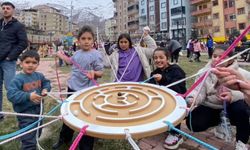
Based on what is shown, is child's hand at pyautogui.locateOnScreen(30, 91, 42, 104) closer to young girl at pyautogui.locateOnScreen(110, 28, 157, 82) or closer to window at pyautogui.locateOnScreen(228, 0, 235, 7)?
young girl at pyautogui.locateOnScreen(110, 28, 157, 82)

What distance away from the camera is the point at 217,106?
2512 mm

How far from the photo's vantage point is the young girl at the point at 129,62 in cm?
315

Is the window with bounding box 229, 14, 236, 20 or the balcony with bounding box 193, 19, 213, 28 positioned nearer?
the window with bounding box 229, 14, 236, 20

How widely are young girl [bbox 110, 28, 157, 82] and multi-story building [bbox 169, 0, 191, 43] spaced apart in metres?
45.3

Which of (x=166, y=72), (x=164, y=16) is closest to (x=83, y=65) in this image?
(x=166, y=72)

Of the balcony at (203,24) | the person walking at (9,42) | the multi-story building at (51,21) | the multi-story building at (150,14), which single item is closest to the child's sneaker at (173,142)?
the person walking at (9,42)

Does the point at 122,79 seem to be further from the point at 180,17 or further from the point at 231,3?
the point at 180,17

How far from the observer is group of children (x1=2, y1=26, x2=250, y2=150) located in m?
2.22

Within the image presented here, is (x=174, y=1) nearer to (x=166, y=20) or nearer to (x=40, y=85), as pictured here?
(x=166, y=20)

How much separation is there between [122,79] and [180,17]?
1877 inches

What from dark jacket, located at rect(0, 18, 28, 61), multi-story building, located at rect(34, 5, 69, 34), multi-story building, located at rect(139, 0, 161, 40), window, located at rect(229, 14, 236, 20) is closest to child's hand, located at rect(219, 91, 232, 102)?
dark jacket, located at rect(0, 18, 28, 61)

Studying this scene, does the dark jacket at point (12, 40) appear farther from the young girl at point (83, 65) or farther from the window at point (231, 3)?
the window at point (231, 3)

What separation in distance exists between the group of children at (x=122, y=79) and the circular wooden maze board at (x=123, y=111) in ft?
1.64

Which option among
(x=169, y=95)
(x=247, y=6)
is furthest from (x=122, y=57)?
(x=247, y=6)
